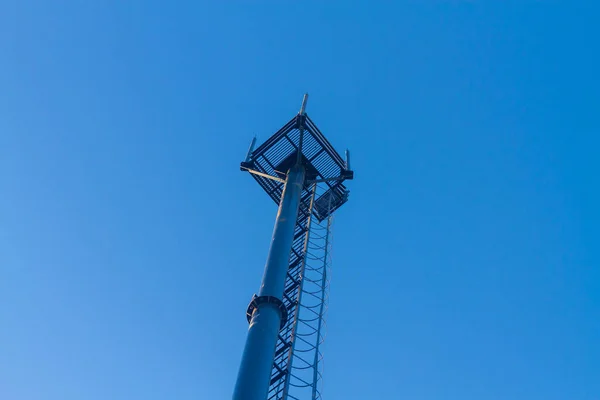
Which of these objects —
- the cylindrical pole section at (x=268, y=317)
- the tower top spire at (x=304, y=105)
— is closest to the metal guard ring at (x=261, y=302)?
the cylindrical pole section at (x=268, y=317)

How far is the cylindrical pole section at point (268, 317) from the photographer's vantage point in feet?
62.2

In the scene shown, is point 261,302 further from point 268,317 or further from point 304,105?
point 304,105

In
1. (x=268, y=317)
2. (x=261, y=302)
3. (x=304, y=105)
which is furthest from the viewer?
(x=304, y=105)

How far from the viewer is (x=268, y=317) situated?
21266 millimetres

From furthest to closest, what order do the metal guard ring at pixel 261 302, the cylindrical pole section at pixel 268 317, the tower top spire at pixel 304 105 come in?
the tower top spire at pixel 304 105 → the metal guard ring at pixel 261 302 → the cylindrical pole section at pixel 268 317

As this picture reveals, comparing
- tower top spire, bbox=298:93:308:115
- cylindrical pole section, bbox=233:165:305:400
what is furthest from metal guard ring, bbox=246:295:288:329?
tower top spire, bbox=298:93:308:115

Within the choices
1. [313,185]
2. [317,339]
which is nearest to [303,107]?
[313,185]

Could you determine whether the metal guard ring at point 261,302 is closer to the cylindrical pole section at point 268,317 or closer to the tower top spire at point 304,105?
the cylindrical pole section at point 268,317

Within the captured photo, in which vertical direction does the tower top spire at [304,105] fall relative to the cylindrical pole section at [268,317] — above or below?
above

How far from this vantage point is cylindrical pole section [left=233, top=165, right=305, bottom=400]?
18953 mm

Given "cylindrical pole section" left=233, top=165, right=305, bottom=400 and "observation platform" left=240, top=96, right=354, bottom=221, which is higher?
"observation platform" left=240, top=96, right=354, bottom=221

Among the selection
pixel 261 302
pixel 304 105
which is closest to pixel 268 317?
pixel 261 302

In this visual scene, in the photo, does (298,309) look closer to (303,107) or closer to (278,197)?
(278,197)

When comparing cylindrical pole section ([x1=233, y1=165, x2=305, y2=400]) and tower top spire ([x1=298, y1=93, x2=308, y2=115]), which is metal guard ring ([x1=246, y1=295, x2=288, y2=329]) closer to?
cylindrical pole section ([x1=233, y1=165, x2=305, y2=400])
